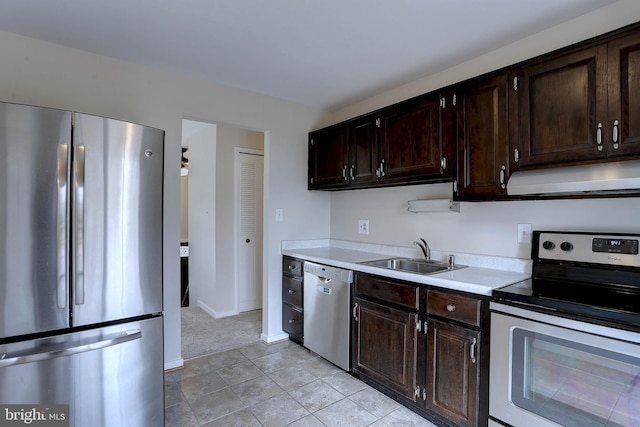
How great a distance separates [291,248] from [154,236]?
5.51ft

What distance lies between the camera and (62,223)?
1.46 meters

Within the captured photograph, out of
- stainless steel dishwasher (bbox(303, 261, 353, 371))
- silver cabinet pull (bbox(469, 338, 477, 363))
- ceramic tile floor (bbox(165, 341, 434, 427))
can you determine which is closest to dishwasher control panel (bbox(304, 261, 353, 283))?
stainless steel dishwasher (bbox(303, 261, 353, 371))

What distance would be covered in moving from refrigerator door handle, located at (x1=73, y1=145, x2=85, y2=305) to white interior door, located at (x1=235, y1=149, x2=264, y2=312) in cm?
249

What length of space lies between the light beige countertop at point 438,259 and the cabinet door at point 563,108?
0.68m

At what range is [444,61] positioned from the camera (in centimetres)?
240

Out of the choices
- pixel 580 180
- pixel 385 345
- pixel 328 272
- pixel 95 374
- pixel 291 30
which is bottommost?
pixel 385 345

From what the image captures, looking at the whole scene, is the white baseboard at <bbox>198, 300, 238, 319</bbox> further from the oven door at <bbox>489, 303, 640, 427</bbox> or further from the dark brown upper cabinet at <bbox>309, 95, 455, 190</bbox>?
the oven door at <bbox>489, 303, 640, 427</bbox>

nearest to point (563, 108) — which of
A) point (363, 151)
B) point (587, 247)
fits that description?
point (587, 247)

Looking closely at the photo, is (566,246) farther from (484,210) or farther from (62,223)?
(62,223)

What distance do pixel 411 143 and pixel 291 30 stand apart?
115cm

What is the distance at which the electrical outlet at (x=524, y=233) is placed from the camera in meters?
2.04

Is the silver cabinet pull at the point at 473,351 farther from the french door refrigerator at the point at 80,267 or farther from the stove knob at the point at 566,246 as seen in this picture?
the french door refrigerator at the point at 80,267

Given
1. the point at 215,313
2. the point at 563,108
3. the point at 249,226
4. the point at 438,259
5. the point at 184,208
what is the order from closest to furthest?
Result: the point at 563,108 → the point at 438,259 → the point at 215,313 → the point at 249,226 → the point at 184,208

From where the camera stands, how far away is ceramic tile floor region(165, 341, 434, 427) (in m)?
1.97
